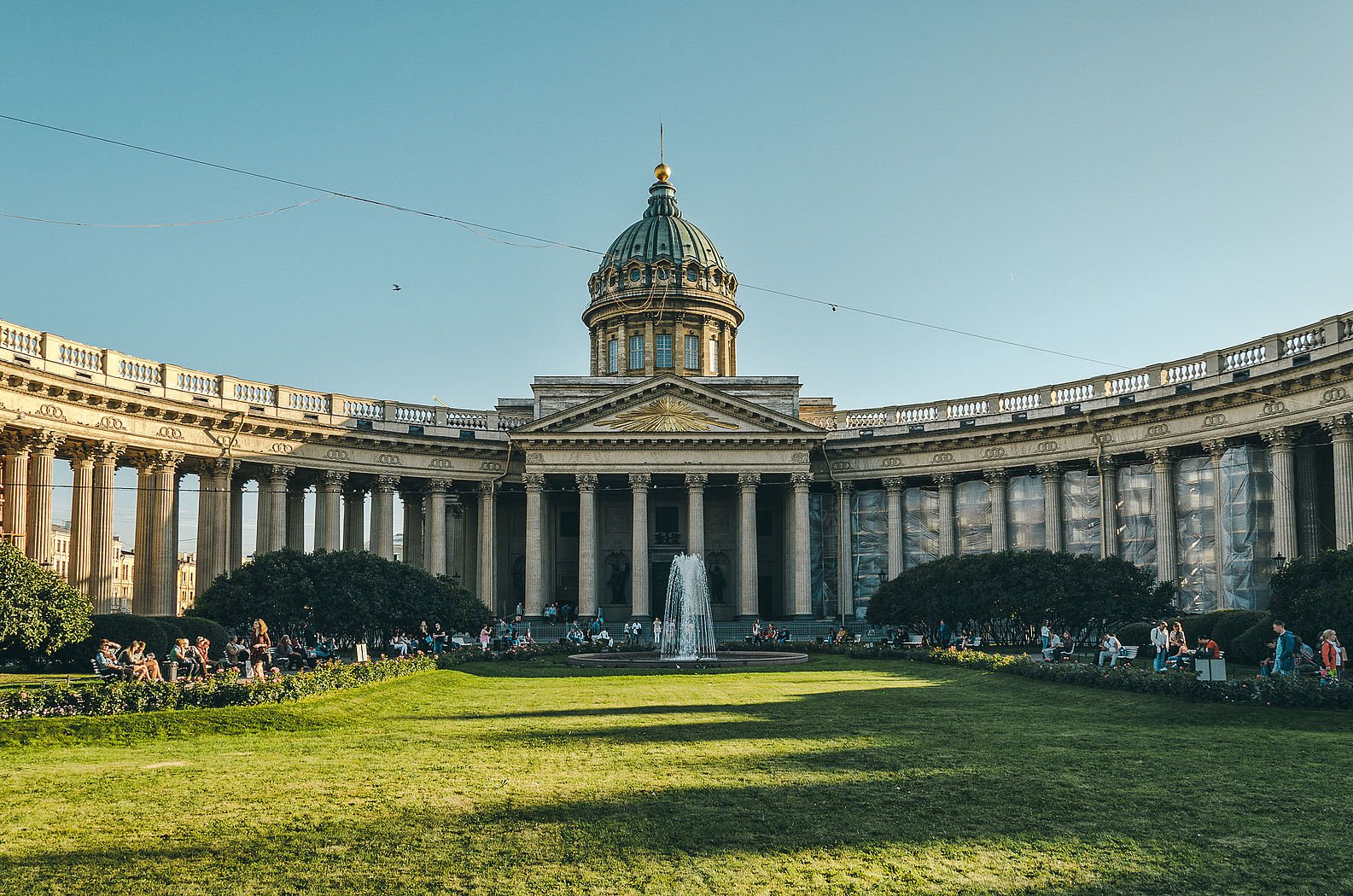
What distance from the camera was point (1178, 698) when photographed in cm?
2230

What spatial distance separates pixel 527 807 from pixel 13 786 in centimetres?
666

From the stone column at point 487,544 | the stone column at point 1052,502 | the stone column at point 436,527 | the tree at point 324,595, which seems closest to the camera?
the tree at point 324,595

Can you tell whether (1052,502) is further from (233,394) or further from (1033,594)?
(233,394)

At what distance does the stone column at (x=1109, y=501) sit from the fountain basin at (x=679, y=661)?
2090 centimetres

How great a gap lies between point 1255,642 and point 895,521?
2939 cm

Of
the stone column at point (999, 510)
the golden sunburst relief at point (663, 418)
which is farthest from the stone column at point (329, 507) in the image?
the stone column at point (999, 510)

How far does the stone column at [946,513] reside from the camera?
5684 cm

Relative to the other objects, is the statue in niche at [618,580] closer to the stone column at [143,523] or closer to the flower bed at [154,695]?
the stone column at [143,523]

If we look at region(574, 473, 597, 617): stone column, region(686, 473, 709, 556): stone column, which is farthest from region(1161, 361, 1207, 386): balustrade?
region(574, 473, 597, 617): stone column

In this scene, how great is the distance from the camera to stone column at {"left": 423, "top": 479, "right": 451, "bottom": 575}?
55719 mm

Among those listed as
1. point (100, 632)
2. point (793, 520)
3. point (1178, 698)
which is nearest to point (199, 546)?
point (100, 632)

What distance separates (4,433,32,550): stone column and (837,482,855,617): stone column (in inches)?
1516

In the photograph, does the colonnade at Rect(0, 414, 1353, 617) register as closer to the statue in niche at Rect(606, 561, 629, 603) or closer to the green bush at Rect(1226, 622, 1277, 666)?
the statue in niche at Rect(606, 561, 629, 603)

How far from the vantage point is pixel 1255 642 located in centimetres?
2962
